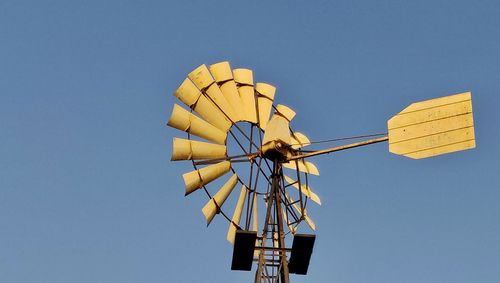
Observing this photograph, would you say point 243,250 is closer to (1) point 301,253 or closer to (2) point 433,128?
(1) point 301,253

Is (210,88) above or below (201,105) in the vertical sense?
above

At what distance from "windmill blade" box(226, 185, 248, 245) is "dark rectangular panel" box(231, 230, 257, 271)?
0.69m

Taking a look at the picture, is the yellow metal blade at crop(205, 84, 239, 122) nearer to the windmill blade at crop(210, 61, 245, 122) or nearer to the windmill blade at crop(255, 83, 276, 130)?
the windmill blade at crop(210, 61, 245, 122)

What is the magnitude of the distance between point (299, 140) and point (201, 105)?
7.56 feet

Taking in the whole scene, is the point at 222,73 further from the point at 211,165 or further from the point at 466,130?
the point at 466,130

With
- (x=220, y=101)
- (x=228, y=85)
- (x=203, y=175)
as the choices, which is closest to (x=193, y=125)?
(x=220, y=101)

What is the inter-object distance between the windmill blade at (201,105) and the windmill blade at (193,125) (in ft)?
0.44

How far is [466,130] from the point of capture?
45.1ft

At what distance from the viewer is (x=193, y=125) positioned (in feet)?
49.5

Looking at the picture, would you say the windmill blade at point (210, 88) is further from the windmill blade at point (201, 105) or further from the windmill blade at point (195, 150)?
the windmill blade at point (195, 150)

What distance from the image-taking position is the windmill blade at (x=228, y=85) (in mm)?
15641

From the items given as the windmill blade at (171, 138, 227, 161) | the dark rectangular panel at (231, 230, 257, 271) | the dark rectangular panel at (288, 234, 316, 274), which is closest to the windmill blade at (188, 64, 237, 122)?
the windmill blade at (171, 138, 227, 161)

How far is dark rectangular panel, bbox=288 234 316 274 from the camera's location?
563 inches

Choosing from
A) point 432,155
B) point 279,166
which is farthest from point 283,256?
point 432,155
